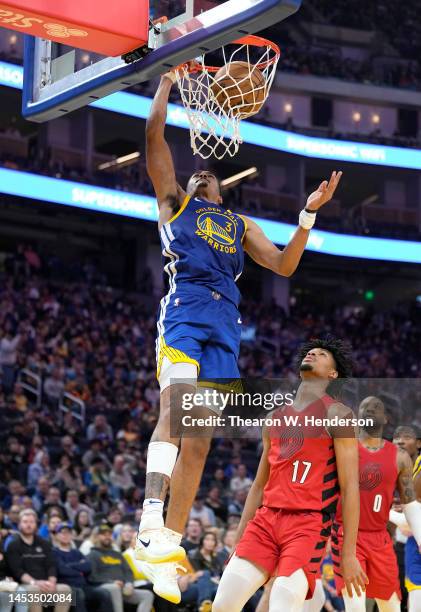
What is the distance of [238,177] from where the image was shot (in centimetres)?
3052

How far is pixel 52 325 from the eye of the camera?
67.8 ft

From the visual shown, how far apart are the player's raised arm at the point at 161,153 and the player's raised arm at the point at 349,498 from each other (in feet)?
5.06

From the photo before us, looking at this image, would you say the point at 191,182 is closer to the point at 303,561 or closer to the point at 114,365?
the point at 303,561

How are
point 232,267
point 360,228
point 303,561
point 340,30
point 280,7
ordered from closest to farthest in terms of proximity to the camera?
point 280,7 → point 303,561 → point 232,267 → point 360,228 → point 340,30

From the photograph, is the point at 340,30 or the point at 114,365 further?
the point at 340,30

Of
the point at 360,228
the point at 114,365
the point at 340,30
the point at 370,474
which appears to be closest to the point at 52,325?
the point at 114,365

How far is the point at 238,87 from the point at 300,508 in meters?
2.50

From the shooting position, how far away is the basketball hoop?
618 cm

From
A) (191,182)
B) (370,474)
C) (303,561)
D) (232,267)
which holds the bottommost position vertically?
(303,561)

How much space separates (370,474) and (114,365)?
1385 centimetres

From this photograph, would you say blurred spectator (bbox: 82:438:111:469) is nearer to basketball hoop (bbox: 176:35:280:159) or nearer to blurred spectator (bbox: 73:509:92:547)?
blurred spectator (bbox: 73:509:92:547)

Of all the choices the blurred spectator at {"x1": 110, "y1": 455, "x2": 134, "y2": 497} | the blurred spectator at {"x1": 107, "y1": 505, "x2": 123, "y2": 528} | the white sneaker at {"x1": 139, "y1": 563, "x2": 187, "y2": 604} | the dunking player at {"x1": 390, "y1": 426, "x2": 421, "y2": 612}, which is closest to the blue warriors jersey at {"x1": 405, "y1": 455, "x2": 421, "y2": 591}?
the dunking player at {"x1": 390, "y1": 426, "x2": 421, "y2": 612}

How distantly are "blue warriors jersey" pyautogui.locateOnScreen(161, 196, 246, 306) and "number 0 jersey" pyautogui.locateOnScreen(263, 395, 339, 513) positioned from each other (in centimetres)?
80

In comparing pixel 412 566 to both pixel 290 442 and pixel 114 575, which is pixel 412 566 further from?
pixel 114 575
